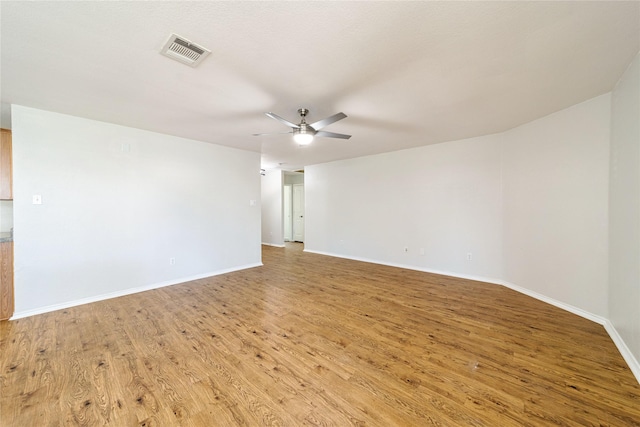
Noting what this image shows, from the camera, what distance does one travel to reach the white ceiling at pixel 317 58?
4.77 feet

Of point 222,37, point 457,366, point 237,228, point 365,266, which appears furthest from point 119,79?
point 365,266

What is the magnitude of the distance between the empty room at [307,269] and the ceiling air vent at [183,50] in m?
0.02

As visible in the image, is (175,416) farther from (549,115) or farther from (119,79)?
(549,115)

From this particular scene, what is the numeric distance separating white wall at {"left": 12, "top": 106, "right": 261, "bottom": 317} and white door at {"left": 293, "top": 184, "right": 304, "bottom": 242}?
12.7 feet

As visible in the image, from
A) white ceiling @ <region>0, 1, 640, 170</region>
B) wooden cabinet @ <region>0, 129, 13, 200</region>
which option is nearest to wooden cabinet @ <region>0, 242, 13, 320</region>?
wooden cabinet @ <region>0, 129, 13, 200</region>

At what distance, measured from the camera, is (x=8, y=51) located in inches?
71.2

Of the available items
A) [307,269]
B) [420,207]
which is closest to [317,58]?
[420,207]

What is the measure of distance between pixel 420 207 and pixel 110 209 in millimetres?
5320

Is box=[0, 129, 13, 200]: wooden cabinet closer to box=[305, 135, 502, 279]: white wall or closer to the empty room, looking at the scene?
the empty room

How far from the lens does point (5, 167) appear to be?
2908 mm

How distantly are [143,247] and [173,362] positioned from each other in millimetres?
2459

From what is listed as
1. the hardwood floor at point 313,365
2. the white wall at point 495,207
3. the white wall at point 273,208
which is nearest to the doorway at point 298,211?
the white wall at point 273,208

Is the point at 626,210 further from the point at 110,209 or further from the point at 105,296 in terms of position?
the point at 105,296

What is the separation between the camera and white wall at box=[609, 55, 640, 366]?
6.33ft
